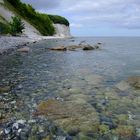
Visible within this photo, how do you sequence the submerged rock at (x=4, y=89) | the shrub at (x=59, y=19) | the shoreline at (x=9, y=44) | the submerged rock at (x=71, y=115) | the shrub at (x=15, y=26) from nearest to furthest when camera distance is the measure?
the submerged rock at (x=71, y=115) → the submerged rock at (x=4, y=89) → the shoreline at (x=9, y=44) → the shrub at (x=15, y=26) → the shrub at (x=59, y=19)

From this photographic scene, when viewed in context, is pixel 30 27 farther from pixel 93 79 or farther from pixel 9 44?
pixel 93 79

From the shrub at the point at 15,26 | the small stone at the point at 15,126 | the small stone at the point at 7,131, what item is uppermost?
the shrub at the point at 15,26

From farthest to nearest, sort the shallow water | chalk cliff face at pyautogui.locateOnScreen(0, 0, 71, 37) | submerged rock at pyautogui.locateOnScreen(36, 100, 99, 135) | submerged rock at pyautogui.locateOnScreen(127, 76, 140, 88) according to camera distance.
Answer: chalk cliff face at pyautogui.locateOnScreen(0, 0, 71, 37) → submerged rock at pyautogui.locateOnScreen(127, 76, 140, 88) → submerged rock at pyautogui.locateOnScreen(36, 100, 99, 135) → the shallow water

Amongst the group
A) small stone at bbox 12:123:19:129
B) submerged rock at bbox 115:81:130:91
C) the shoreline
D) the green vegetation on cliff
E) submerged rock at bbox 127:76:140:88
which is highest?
the green vegetation on cliff

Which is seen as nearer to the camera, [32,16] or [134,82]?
[134,82]

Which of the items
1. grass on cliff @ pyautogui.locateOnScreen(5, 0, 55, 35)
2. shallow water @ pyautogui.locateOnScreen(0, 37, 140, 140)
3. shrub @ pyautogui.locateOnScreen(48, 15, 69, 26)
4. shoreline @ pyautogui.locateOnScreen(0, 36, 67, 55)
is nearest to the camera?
shallow water @ pyautogui.locateOnScreen(0, 37, 140, 140)

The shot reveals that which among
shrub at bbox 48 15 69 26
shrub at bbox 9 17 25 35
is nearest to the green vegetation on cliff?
shrub at bbox 48 15 69 26

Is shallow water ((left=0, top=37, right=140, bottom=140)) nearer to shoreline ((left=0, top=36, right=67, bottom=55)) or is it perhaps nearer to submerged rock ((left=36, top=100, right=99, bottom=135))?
submerged rock ((left=36, top=100, right=99, bottom=135))

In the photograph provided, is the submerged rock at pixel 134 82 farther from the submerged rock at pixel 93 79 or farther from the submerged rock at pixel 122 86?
the submerged rock at pixel 93 79

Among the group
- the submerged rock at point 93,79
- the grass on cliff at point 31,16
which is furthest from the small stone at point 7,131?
the grass on cliff at point 31,16

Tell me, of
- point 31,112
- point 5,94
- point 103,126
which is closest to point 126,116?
point 103,126

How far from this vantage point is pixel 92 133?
10719 millimetres

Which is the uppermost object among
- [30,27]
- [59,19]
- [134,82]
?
[59,19]

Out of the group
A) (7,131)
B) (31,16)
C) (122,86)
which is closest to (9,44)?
(122,86)
